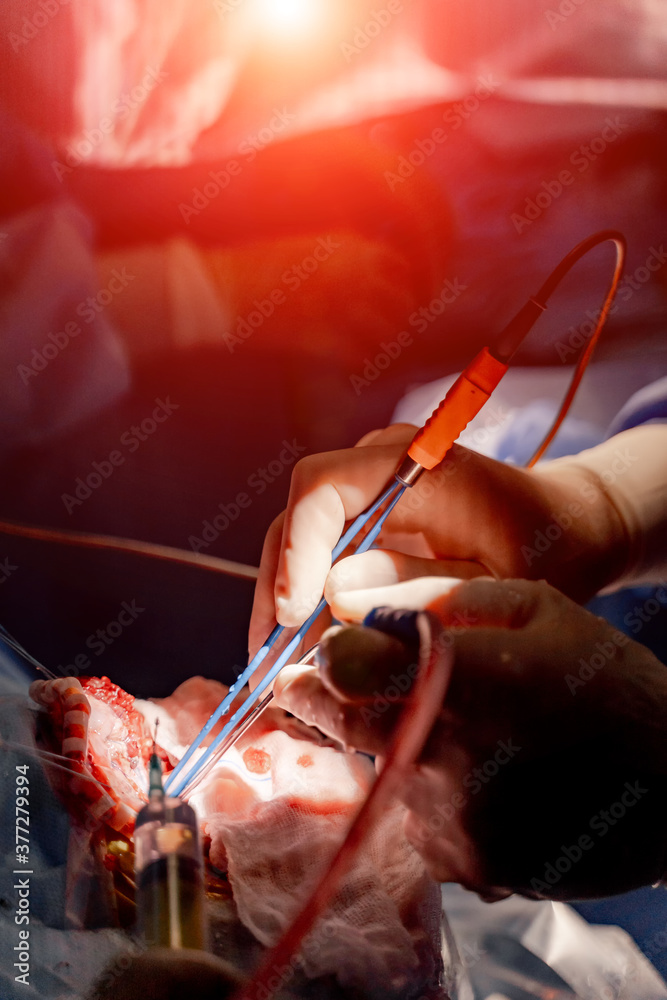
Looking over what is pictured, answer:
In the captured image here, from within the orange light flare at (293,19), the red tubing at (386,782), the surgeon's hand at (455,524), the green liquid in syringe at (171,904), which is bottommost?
the green liquid in syringe at (171,904)

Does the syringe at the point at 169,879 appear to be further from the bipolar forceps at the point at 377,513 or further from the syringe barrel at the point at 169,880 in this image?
the bipolar forceps at the point at 377,513

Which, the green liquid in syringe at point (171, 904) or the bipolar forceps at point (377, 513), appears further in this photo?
the bipolar forceps at point (377, 513)

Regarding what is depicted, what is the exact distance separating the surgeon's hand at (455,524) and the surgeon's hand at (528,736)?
0.11 metres

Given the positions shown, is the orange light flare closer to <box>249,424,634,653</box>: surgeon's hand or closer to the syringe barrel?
<box>249,424,634,653</box>: surgeon's hand

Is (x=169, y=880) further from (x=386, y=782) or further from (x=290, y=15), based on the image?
(x=290, y=15)

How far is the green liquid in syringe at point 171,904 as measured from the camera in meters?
0.56

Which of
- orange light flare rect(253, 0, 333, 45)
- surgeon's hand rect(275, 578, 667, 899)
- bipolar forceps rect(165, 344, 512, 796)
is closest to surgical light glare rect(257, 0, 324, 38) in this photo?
orange light flare rect(253, 0, 333, 45)

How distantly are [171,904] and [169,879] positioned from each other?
0.02 m

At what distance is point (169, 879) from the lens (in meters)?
0.58

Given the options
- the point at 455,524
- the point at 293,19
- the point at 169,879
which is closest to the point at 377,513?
the point at 455,524

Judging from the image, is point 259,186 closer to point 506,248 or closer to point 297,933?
point 506,248

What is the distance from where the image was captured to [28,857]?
2.15ft

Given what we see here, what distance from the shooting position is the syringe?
1.85 feet

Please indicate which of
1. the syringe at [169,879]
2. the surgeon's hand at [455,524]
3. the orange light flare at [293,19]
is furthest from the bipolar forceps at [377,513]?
the orange light flare at [293,19]
